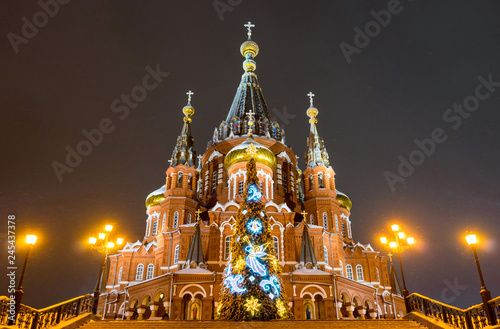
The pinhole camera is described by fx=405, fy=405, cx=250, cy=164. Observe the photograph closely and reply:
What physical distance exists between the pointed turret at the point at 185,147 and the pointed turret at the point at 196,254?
27.7 feet

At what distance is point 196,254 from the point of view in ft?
84.8

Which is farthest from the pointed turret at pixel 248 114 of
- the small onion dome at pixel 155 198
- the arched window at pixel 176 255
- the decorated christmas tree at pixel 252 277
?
the decorated christmas tree at pixel 252 277

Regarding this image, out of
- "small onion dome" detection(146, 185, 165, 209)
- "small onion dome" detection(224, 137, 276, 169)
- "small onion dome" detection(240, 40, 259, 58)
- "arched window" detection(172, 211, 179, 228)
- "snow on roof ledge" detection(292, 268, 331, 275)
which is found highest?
"small onion dome" detection(240, 40, 259, 58)

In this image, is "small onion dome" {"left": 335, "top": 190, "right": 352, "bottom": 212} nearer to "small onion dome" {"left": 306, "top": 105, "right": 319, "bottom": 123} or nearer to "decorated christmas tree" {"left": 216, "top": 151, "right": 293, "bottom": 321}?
"small onion dome" {"left": 306, "top": 105, "right": 319, "bottom": 123}

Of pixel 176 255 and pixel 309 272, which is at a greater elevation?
pixel 176 255

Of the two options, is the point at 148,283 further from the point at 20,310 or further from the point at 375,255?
the point at 375,255

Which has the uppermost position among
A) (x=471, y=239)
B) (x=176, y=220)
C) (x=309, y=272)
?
(x=176, y=220)

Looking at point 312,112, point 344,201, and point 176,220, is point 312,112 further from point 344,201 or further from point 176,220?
point 176,220

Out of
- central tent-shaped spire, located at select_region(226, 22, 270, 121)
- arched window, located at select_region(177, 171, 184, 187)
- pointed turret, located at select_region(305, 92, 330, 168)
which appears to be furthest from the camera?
central tent-shaped spire, located at select_region(226, 22, 270, 121)

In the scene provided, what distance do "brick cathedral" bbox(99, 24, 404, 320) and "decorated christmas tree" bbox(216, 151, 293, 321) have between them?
9.08 meters

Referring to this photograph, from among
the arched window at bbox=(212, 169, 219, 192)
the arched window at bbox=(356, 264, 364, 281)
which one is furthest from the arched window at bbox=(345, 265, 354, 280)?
the arched window at bbox=(212, 169, 219, 192)

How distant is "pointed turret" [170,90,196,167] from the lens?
112ft

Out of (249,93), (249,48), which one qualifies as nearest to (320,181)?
(249,93)

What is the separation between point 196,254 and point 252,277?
37.8 ft
